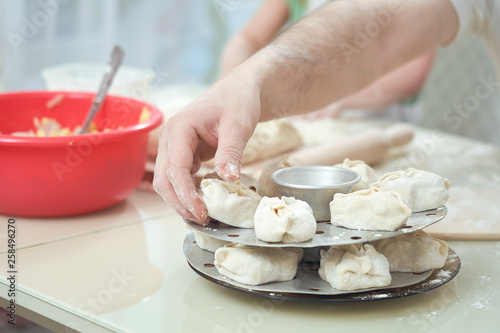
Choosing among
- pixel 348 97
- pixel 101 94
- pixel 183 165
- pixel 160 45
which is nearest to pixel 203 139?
pixel 183 165

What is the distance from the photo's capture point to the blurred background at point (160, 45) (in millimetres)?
2467

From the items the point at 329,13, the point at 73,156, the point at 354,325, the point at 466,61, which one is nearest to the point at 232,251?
the point at 354,325

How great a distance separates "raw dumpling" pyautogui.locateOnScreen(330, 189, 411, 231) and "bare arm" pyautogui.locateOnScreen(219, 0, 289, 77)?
5.16 ft

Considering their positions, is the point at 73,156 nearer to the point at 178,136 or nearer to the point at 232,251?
the point at 178,136

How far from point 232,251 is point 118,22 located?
8.32 feet

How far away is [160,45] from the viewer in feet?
12.0

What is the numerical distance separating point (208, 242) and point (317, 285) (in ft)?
0.72

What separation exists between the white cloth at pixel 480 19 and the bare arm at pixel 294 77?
3 centimetres

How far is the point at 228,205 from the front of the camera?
3.22 ft

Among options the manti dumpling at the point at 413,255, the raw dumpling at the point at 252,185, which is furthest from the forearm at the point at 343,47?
the manti dumpling at the point at 413,255

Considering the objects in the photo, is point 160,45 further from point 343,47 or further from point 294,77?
point 294,77

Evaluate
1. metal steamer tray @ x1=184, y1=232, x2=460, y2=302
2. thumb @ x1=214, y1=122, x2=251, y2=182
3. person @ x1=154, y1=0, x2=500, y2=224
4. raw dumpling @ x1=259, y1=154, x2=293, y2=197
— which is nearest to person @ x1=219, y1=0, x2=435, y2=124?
person @ x1=154, y1=0, x2=500, y2=224

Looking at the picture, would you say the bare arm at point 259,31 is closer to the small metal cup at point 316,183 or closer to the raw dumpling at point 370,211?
the small metal cup at point 316,183

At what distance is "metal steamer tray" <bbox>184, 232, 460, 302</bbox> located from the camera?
36.4 inches
